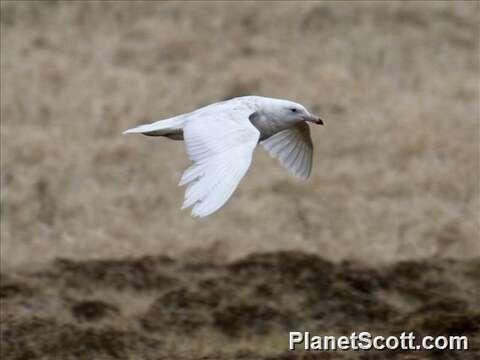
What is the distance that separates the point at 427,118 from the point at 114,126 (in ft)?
11.4

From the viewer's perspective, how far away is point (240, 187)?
37.9ft

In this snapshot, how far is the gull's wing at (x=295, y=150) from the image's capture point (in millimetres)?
7348

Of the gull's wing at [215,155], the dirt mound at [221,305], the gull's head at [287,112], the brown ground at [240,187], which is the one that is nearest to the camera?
the gull's wing at [215,155]

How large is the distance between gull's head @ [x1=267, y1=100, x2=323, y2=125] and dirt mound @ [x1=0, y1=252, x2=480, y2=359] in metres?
1.39

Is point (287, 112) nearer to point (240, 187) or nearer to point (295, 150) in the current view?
point (295, 150)

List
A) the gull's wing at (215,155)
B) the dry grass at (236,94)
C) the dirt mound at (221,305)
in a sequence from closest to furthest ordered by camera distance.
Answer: the gull's wing at (215,155) < the dirt mound at (221,305) < the dry grass at (236,94)

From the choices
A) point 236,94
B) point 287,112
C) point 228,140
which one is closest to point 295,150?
point 287,112

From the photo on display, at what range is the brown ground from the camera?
8164 mm

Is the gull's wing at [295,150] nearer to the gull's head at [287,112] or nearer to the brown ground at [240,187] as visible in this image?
the gull's head at [287,112]

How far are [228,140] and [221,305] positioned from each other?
2.92 meters

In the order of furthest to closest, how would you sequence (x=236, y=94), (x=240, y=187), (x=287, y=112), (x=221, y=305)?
(x=236, y=94) < (x=240, y=187) < (x=221, y=305) < (x=287, y=112)

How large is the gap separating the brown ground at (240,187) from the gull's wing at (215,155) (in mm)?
1720

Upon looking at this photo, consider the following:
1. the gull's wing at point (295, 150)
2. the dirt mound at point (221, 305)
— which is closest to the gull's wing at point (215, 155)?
the gull's wing at point (295, 150)

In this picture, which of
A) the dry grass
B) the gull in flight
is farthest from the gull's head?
the dry grass
